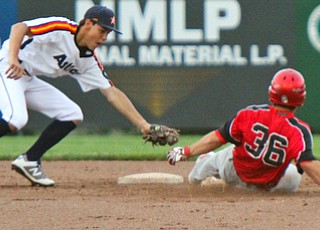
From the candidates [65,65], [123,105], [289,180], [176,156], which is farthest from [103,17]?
[289,180]

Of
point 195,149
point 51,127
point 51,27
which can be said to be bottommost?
point 51,127

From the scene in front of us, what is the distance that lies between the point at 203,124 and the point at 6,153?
252 centimetres

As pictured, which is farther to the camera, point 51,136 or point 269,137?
point 51,136

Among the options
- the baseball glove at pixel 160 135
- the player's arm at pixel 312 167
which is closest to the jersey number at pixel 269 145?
the player's arm at pixel 312 167

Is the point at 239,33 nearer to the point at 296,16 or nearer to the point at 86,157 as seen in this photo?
the point at 296,16

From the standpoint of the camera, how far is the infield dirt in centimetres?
550

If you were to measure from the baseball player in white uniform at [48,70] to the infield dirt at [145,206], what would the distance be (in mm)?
445

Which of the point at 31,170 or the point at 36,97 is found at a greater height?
the point at 36,97

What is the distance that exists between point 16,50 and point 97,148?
377 cm

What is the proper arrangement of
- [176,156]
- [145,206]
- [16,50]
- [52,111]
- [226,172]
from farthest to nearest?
[52,111] → [226,172] → [16,50] → [176,156] → [145,206]

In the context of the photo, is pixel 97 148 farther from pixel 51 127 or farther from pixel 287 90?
pixel 287 90

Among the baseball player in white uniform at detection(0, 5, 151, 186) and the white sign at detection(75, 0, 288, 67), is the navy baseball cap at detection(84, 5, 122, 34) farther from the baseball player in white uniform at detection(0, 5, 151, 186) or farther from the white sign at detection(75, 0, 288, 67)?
the white sign at detection(75, 0, 288, 67)

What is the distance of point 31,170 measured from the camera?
7.53 metres

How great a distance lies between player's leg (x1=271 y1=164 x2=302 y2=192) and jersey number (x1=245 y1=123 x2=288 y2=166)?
288 mm
